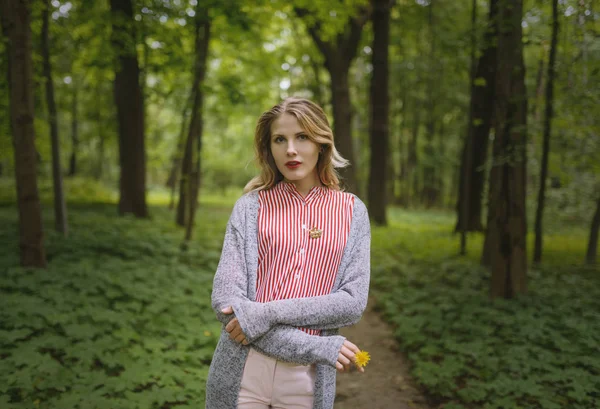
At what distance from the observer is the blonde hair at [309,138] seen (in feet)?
6.18

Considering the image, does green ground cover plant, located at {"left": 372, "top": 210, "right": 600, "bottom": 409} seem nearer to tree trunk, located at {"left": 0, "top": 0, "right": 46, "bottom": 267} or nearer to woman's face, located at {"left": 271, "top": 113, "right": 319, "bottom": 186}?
→ woman's face, located at {"left": 271, "top": 113, "right": 319, "bottom": 186}

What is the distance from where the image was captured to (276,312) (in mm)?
1644

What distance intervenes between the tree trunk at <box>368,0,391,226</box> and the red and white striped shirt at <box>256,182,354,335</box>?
1292cm

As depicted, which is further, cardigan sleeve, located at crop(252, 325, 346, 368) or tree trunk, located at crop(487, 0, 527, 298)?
tree trunk, located at crop(487, 0, 527, 298)

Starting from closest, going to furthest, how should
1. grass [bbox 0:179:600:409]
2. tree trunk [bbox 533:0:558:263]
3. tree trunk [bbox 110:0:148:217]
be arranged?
grass [bbox 0:179:600:409], tree trunk [bbox 533:0:558:263], tree trunk [bbox 110:0:148:217]

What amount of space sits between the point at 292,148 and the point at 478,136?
11135 millimetres

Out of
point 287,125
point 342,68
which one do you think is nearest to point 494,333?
point 287,125

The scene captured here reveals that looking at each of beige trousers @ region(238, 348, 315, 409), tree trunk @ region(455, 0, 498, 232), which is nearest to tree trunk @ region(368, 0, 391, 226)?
tree trunk @ region(455, 0, 498, 232)

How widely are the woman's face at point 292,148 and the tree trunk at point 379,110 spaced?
Result: 12.9 m

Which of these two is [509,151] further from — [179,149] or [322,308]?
[179,149]

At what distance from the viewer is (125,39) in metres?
8.23

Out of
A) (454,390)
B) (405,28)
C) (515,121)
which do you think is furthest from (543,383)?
(405,28)

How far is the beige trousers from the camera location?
1.74 meters

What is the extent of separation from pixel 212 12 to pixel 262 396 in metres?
8.18
